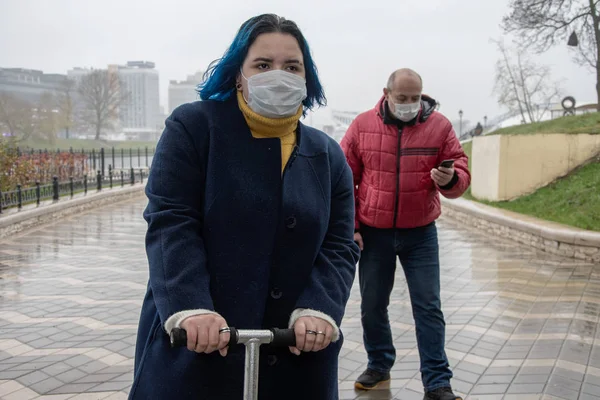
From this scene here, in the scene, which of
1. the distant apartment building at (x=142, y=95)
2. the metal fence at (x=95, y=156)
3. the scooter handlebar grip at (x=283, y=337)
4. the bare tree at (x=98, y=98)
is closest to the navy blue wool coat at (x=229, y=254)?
the scooter handlebar grip at (x=283, y=337)

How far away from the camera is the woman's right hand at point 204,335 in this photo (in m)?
1.73

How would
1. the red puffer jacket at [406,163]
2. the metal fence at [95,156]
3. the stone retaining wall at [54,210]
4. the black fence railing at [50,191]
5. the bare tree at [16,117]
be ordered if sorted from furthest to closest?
the bare tree at [16,117] → the metal fence at [95,156] → the black fence railing at [50,191] → the stone retaining wall at [54,210] → the red puffer jacket at [406,163]

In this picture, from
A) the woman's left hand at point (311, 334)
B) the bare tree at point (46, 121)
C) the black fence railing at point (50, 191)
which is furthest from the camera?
the bare tree at point (46, 121)

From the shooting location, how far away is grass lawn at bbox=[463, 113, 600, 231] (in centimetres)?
961

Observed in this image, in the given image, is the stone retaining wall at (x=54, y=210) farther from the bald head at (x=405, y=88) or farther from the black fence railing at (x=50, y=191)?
the bald head at (x=405, y=88)

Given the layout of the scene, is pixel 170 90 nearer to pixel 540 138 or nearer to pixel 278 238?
pixel 540 138

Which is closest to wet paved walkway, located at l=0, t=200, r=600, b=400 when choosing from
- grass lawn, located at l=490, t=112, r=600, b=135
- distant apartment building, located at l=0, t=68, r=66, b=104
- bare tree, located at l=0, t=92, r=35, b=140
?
grass lawn, located at l=490, t=112, r=600, b=135

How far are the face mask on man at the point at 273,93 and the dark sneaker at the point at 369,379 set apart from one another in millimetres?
2426

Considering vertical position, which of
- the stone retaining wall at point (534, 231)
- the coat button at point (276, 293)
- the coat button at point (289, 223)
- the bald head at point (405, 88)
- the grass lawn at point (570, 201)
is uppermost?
the bald head at point (405, 88)

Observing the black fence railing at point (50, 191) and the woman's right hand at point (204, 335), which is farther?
the black fence railing at point (50, 191)

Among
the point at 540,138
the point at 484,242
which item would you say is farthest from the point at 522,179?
the point at 484,242

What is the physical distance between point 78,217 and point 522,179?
10.1 m

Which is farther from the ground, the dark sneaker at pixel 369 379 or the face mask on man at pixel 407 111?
the face mask on man at pixel 407 111

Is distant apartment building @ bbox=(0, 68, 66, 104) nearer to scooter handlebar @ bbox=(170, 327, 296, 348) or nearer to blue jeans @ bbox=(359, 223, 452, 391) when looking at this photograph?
blue jeans @ bbox=(359, 223, 452, 391)
